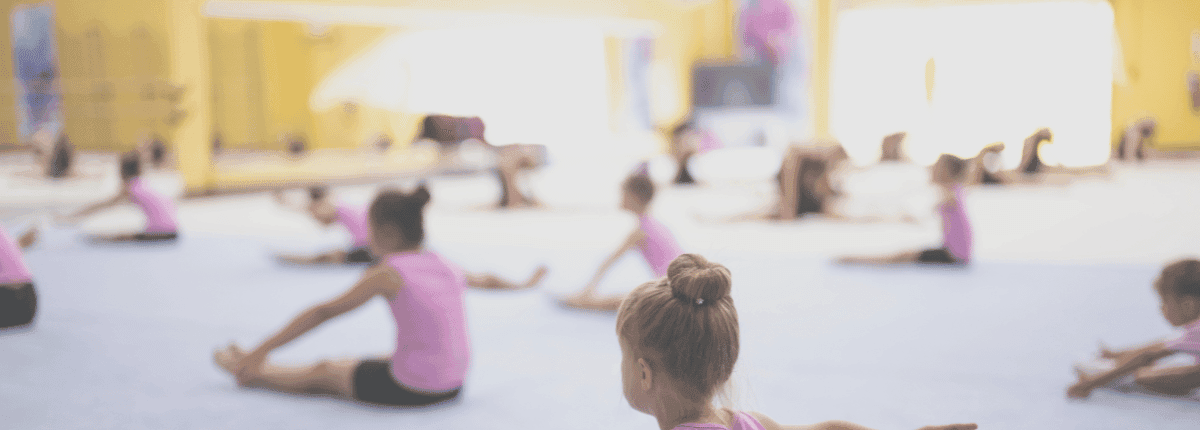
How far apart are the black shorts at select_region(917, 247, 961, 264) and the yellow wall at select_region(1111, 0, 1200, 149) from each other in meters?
12.7

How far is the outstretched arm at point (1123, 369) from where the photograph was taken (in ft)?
9.10

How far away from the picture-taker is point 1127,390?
120 inches

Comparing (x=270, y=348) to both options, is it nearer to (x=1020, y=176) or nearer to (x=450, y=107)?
(x=1020, y=176)

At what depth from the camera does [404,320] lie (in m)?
2.80

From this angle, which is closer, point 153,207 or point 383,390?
point 383,390

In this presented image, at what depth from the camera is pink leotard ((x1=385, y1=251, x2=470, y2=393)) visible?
2.79 m

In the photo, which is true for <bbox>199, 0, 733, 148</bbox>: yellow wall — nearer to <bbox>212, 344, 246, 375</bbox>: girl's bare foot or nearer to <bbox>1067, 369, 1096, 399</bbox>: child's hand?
<bbox>212, 344, 246, 375</bbox>: girl's bare foot

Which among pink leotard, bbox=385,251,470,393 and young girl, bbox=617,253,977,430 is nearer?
young girl, bbox=617,253,977,430

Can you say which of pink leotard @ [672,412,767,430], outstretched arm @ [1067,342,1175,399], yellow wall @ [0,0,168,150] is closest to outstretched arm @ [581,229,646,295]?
outstretched arm @ [1067,342,1175,399]

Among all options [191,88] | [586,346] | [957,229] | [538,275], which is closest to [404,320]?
[586,346]

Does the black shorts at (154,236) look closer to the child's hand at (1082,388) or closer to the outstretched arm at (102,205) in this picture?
the outstretched arm at (102,205)

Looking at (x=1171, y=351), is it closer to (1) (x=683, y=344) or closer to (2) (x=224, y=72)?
(1) (x=683, y=344)

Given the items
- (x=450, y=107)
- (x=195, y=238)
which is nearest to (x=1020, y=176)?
(x=450, y=107)

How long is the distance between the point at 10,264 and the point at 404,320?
2.16 m
